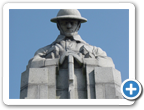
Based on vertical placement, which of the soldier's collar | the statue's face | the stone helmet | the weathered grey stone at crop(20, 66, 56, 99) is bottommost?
the weathered grey stone at crop(20, 66, 56, 99)

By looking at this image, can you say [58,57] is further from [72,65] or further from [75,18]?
[75,18]

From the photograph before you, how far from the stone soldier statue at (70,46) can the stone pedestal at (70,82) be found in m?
0.34

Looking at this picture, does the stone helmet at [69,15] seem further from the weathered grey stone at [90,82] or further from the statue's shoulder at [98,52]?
the weathered grey stone at [90,82]

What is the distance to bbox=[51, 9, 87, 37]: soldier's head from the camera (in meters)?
A: 14.2

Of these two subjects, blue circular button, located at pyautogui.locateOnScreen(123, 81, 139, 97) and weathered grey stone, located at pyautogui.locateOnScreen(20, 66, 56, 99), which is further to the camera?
weathered grey stone, located at pyautogui.locateOnScreen(20, 66, 56, 99)

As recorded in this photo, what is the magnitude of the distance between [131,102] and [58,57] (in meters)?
5.30

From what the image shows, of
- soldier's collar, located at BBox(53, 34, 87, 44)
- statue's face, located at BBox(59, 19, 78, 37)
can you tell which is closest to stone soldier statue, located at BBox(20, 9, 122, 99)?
soldier's collar, located at BBox(53, 34, 87, 44)

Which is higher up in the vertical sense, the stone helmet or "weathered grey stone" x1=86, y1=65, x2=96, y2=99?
the stone helmet

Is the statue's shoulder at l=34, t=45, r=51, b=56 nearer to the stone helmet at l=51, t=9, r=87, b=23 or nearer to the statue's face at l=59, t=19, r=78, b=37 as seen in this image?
the statue's face at l=59, t=19, r=78, b=37

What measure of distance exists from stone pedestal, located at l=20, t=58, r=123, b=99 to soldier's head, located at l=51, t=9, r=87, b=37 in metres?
2.00

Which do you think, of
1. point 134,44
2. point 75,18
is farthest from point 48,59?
point 134,44

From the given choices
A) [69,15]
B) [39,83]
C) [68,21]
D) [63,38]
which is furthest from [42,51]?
[39,83]

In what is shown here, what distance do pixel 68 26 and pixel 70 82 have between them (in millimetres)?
2978

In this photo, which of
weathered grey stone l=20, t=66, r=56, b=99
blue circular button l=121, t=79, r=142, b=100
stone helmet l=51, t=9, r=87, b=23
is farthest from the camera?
stone helmet l=51, t=9, r=87, b=23
